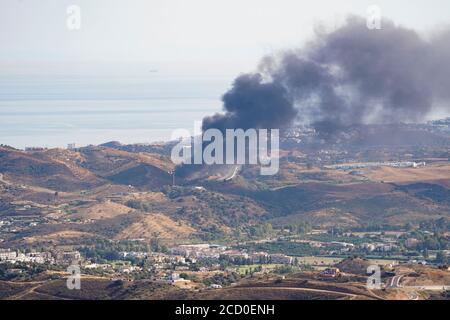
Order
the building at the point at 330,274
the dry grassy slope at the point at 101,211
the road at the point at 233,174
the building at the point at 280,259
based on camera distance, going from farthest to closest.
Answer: the road at the point at 233,174, the dry grassy slope at the point at 101,211, the building at the point at 280,259, the building at the point at 330,274

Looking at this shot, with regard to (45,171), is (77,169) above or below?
above

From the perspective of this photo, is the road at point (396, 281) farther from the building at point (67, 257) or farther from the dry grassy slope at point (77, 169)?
the dry grassy slope at point (77, 169)

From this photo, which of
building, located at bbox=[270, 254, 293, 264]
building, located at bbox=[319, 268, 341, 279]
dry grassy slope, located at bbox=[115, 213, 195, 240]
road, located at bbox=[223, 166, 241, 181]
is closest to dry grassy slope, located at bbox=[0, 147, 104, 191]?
road, located at bbox=[223, 166, 241, 181]

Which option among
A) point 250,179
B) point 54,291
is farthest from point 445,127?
point 54,291

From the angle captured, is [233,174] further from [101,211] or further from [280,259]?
[280,259]

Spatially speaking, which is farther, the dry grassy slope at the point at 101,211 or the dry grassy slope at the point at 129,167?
the dry grassy slope at the point at 129,167

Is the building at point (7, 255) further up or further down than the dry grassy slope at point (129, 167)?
further down

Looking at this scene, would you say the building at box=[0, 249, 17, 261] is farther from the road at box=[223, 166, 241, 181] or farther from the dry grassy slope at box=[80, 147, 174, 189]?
the road at box=[223, 166, 241, 181]

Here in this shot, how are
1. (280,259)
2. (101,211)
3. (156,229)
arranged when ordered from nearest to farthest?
(280,259), (156,229), (101,211)

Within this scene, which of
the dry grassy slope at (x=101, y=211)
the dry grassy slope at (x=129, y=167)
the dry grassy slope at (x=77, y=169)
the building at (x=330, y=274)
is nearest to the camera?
the building at (x=330, y=274)

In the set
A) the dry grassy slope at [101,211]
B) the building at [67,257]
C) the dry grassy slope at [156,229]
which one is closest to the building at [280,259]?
the building at [67,257]

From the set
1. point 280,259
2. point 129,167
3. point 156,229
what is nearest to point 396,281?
point 280,259

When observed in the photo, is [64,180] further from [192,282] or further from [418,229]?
[192,282]

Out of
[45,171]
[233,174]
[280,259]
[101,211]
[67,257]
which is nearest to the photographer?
[280,259]
